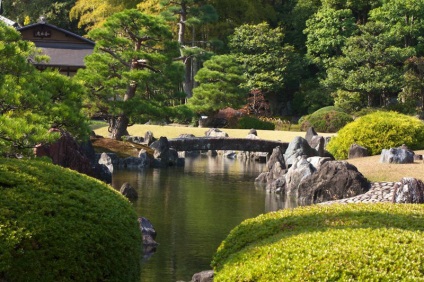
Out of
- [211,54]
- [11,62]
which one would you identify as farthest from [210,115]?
[11,62]

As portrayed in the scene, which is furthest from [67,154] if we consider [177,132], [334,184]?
[177,132]

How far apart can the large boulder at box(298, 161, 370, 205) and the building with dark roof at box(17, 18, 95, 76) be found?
91.7 feet

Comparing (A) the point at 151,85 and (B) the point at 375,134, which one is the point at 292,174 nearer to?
(B) the point at 375,134

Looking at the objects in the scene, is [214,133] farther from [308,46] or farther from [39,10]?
[39,10]

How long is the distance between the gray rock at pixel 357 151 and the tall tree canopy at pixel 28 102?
1277cm

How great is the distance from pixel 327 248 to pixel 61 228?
218 centimetres

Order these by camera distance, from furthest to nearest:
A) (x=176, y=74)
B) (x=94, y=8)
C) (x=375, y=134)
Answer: (x=94, y=8) < (x=176, y=74) < (x=375, y=134)

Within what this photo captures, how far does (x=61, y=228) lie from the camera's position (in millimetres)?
6250

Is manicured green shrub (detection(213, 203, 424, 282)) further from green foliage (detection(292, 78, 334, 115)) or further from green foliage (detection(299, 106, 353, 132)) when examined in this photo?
green foliage (detection(292, 78, 334, 115))

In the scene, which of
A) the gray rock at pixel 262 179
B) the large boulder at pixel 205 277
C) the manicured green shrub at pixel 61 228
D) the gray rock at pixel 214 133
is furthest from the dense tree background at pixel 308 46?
the manicured green shrub at pixel 61 228

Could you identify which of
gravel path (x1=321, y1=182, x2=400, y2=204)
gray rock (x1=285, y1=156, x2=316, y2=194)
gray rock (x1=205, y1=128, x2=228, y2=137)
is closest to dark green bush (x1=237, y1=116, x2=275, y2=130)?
gray rock (x1=205, y1=128, x2=228, y2=137)

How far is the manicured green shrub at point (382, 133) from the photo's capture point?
82.1 ft

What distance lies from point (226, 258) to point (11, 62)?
5.96 m

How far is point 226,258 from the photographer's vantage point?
7477mm
